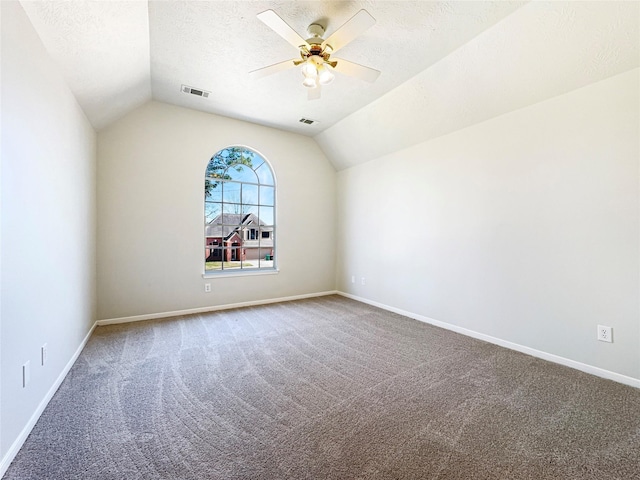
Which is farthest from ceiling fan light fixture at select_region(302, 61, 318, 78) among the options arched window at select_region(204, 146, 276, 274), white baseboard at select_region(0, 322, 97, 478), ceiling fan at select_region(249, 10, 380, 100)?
white baseboard at select_region(0, 322, 97, 478)

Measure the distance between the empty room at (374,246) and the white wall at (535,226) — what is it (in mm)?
18

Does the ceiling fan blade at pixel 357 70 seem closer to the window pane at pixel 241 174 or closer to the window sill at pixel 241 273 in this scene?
the window pane at pixel 241 174

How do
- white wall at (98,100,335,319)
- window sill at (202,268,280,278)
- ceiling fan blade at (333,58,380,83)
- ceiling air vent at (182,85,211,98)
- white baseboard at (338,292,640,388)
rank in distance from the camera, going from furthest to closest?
window sill at (202,268,280,278) < white wall at (98,100,335,319) < ceiling air vent at (182,85,211,98) < ceiling fan blade at (333,58,380,83) < white baseboard at (338,292,640,388)

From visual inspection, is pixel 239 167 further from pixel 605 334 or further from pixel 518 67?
pixel 605 334

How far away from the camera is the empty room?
1.50 metres

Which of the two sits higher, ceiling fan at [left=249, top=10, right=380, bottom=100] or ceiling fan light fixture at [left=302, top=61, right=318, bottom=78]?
ceiling fan at [left=249, top=10, right=380, bottom=100]

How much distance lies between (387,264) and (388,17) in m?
3.03

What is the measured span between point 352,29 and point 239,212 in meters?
3.19

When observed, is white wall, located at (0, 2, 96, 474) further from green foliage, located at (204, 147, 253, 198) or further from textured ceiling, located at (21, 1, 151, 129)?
green foliage, located at (204, 147, 253, 198)

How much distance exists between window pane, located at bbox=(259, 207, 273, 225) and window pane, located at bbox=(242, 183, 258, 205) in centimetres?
18

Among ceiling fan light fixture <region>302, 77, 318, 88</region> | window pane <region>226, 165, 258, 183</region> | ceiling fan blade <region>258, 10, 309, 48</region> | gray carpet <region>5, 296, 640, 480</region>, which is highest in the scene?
ceiling fan blade <region>258, 10, 309, 48</region>

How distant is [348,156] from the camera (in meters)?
4.77

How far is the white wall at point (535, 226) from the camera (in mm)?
2172

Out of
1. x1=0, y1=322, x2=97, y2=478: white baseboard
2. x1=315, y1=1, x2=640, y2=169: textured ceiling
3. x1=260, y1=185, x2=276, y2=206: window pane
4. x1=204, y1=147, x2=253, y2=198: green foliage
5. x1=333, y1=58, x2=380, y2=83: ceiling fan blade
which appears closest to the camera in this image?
x1=0, y1=322, x2=97, y2=478: white baseboard
